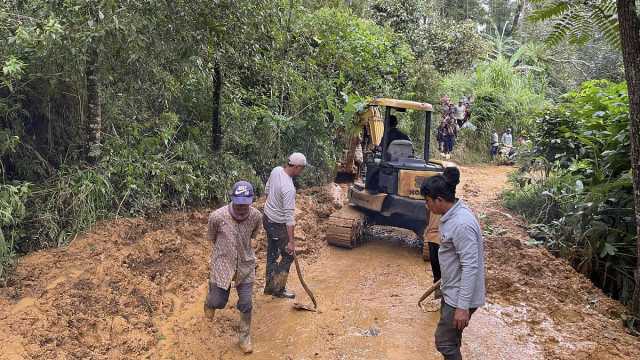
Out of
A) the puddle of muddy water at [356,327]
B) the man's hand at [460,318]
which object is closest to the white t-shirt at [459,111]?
the puddle of muddy water at [356,327]

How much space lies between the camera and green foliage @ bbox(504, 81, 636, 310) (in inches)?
261

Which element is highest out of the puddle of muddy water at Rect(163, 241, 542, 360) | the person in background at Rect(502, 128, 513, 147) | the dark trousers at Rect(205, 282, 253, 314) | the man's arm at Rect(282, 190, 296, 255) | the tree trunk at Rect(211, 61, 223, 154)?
the tree trunk at Rect(211, 61, 223, 154)

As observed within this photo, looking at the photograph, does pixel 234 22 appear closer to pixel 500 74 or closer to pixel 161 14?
pixel 161 14

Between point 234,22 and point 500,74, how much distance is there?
17208 mm

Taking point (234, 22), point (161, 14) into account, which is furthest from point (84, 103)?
point (234, 22)

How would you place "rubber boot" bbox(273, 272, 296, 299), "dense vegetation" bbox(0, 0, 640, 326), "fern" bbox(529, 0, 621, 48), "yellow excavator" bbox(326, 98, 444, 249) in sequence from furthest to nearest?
1. "yellow excavator" bbox(326, 98, 444, 249)
2. "rubber boot" bbox(273, 272, 296, 299)
3. "dense vegetation" bbox(0, 0, 640, 326)
4. "fern" bbox(529, 0, 621, 48)

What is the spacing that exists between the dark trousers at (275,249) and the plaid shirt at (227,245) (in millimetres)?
1097

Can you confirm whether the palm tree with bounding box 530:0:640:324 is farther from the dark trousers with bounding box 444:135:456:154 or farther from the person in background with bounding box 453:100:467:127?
the person in background with bounding box 453:100:467:127

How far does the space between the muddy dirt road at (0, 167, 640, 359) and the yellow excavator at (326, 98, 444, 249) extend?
2.62 feet

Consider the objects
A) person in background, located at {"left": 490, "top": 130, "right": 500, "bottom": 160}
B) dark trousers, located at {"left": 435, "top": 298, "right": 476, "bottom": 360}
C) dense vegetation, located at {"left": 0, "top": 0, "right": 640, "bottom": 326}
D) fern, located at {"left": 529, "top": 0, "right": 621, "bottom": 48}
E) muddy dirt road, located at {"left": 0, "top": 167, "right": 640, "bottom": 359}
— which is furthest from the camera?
person in background, located at {"left": 490, "top": 130, "right": 500, "bottom": 160}

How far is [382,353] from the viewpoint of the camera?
16.6 ft

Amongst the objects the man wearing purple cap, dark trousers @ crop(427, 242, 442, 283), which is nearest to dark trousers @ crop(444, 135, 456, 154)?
dark trousers @ crop(427, 242, 442, 283)

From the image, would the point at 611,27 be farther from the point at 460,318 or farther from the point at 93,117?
the point at 93,117

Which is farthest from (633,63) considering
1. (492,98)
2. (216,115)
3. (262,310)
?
(492,98)
